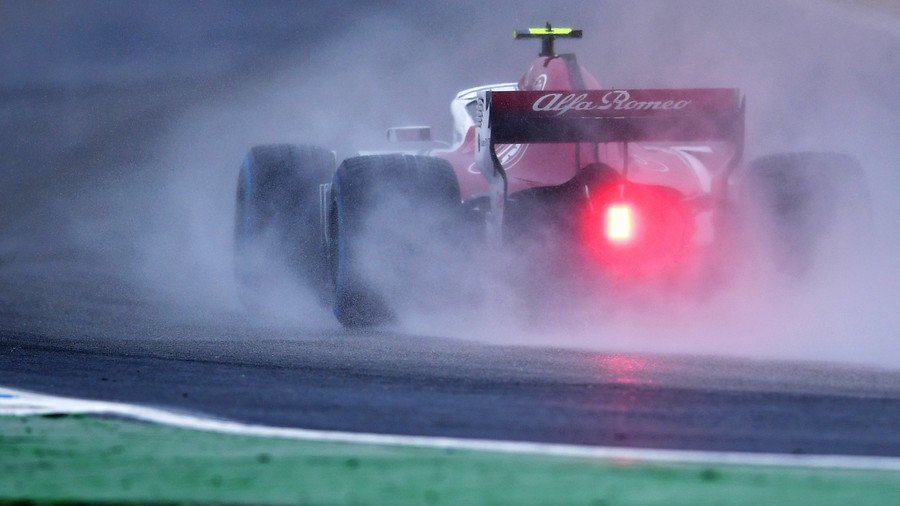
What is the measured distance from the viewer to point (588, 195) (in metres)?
7.91

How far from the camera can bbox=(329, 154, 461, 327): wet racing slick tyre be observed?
8258 mm

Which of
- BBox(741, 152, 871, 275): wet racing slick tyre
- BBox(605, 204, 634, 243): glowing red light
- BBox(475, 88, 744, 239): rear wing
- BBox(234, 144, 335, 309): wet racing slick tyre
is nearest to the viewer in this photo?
BBox(605, 204, 634, 243): glowing red light

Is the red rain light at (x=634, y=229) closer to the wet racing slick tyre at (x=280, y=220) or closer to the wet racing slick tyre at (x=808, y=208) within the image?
the wet racing slick tyre at (x=808, y=208)

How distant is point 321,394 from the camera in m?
5.70

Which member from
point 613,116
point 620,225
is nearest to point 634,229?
point 620,225

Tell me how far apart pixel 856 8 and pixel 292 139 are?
708 cm

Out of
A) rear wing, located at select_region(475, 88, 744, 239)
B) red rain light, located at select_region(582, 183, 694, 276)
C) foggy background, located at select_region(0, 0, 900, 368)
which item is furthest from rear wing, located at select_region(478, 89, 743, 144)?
foggy background, located at select_region(0, 0, 900, 368)

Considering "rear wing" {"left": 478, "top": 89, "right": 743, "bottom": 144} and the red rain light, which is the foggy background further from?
"rear wing" {"left": 478, "top": 89, "right": 743, "bottom": 144}

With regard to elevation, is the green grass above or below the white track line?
above

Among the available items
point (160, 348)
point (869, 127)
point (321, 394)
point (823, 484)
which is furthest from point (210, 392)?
point (869, 127)

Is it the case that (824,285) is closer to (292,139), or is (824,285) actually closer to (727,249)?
(727,249)

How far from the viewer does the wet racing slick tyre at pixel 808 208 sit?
8.19 m

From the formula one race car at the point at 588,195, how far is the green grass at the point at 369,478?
11.6ft

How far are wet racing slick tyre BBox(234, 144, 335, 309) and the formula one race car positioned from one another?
3.19 ft
